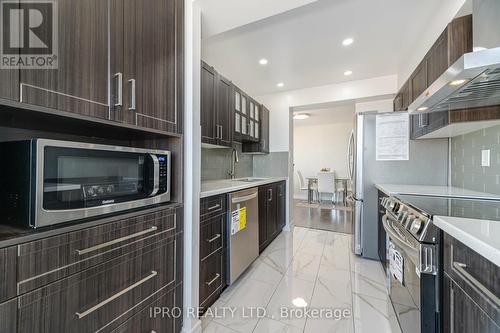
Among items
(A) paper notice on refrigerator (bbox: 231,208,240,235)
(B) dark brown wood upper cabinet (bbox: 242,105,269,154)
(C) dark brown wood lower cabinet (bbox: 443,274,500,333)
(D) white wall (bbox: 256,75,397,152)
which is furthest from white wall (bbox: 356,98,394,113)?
(C) dark brown wood lower cabinet (bbox: 443,274,500,333)

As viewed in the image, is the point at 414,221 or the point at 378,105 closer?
the point at 414,221

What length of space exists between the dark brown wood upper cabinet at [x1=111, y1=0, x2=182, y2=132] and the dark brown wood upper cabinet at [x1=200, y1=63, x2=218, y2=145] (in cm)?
78

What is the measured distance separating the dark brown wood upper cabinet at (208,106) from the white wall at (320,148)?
5.42 m

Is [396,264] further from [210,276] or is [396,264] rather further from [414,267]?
[210,276]

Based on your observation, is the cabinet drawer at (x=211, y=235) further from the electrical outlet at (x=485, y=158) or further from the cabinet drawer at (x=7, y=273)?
the electrical outlet at (x=485, y=158)

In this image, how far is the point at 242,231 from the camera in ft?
6.84

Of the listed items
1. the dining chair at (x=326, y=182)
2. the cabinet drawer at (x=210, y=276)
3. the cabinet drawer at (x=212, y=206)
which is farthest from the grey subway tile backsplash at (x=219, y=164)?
the dining chair at (x=326, y=182)

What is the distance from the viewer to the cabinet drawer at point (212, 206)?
158 cm

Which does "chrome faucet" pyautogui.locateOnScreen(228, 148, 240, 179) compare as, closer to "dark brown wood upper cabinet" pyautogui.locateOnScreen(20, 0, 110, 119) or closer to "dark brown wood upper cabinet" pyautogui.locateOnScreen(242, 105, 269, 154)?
"dark brown wood upper cabinet" pyautogui.locateOnScreen(242, 105, 269, 154)

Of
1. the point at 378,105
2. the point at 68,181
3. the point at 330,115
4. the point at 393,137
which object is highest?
the point at 330,115

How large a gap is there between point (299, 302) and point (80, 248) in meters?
1.65

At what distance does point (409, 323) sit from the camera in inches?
48.9

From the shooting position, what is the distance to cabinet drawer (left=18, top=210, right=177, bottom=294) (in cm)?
72

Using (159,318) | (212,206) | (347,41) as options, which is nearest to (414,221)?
(212,206)
